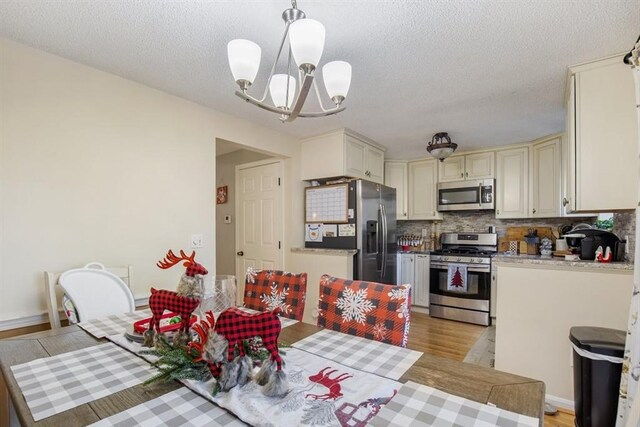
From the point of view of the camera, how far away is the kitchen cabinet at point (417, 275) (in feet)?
13.8

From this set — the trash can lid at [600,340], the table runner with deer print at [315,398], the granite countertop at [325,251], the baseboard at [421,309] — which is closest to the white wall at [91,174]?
the granite countertop at [325,251]

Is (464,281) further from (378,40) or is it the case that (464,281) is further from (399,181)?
(378,40)

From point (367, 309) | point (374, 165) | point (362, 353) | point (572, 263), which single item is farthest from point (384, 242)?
point (362, 353)

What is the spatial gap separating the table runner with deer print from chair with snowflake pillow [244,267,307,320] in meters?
0.69

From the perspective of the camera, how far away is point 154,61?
193 cm

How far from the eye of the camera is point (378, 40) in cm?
168

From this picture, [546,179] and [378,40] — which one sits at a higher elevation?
[378,40]

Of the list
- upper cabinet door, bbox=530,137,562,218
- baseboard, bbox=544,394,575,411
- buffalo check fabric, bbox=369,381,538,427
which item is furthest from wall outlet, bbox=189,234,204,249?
upper cabinet door, bbox=530,137,562,218

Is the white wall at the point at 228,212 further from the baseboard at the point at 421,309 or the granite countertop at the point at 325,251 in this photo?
the baseboard at the point at 421,309

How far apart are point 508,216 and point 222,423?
411 cm

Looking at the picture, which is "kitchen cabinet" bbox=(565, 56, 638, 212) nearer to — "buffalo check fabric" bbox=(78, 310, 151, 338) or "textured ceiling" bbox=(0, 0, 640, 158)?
"textured ceiling" bbox=(0, 0, 640, 158)

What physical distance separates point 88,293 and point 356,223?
2273mm

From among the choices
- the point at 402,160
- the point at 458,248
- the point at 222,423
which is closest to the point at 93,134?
the point at 222,423

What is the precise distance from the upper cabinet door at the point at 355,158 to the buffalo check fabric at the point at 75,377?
263 centimetres
